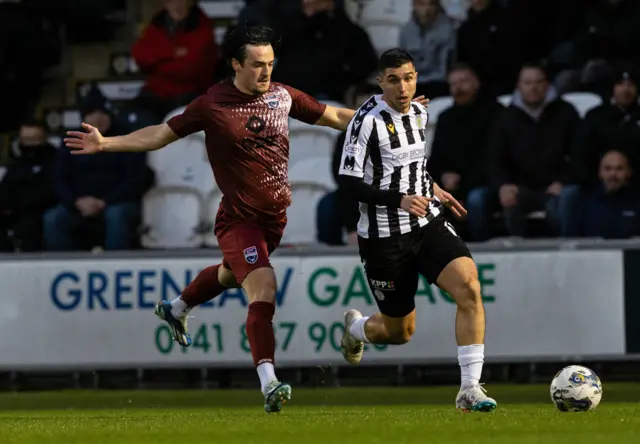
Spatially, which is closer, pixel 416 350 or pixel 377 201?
pixel 377 201

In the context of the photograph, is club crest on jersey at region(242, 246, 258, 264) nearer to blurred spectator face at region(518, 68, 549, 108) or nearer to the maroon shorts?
the maroon shorts

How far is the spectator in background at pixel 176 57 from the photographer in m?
16.7

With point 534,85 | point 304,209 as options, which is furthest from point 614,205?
point 304,209

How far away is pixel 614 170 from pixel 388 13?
465 centimetres

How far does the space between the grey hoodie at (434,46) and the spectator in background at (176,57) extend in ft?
7.47

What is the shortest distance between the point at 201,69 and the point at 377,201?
794cm

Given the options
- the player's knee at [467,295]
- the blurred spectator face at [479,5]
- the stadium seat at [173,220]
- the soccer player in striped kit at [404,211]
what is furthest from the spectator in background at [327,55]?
the player's knee at [467,295]

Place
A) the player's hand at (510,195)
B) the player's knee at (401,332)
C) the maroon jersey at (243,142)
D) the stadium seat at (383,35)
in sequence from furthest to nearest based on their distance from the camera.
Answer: the stadium seat at (383,35) < the player's hand at (510,195) < the player's knee at (401,332) < the maroon jersey at (243,142)

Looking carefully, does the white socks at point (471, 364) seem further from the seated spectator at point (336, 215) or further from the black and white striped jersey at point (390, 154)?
the seated spectator at point (336, 215)

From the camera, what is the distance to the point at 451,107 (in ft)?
48.8

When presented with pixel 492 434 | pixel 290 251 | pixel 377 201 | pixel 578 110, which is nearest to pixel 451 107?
pixel 578 110

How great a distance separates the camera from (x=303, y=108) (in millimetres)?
10148

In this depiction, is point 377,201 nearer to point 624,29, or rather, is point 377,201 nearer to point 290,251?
point 290,251

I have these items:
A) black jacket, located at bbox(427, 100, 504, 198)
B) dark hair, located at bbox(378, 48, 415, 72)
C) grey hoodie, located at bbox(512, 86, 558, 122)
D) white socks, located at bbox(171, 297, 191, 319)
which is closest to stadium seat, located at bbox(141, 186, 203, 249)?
black jacket, located at bbox(427, 100, 504, 198)
